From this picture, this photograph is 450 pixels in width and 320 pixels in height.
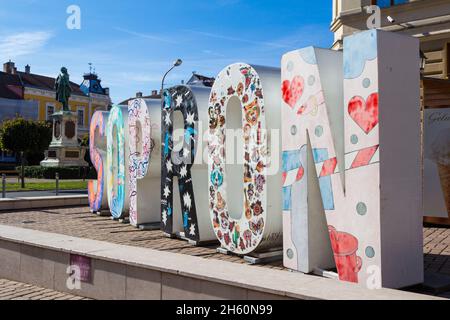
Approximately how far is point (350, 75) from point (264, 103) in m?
1.52

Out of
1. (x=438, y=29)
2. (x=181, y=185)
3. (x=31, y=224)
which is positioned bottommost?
(x=31, y=224)

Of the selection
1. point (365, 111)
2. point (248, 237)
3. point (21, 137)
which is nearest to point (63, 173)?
point (21, 137)

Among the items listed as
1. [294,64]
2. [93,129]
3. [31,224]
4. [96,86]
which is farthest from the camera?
[96,86]

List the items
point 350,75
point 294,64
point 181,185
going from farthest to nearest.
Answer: point 181,185 < point 294,64 < point 350,75

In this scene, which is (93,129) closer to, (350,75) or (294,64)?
(294,64)

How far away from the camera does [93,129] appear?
12.2 metres

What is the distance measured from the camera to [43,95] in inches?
2486

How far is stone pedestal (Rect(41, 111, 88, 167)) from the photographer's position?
3472 cm

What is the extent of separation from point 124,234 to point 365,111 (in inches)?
221

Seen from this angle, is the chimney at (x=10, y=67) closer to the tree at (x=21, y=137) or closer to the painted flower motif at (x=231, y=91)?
the tree at (x=21, y=137)

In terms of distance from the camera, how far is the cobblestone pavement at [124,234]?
6875 mm

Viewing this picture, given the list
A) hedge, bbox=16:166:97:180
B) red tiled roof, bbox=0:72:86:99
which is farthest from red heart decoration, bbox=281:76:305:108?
red tiled roof, bbox=0:72:86:99

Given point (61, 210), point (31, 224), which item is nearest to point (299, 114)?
point (31, 224)

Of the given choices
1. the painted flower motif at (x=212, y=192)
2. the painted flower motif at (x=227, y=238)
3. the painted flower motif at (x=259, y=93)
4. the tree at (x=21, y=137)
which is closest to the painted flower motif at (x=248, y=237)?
the painted flower motif at (x=227, y=238)
